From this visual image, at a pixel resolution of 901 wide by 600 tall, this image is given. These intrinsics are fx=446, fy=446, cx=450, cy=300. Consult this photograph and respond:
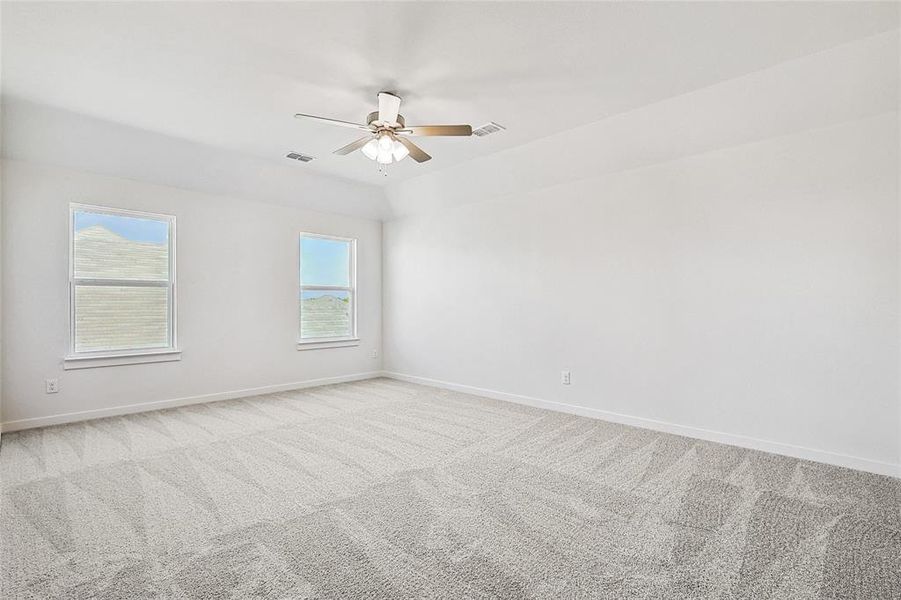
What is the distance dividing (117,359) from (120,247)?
1124mm

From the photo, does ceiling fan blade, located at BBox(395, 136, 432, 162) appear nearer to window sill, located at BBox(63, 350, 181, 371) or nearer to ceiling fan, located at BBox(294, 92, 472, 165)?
ceiling fan, located at BBox(294, 92, 472, 165)

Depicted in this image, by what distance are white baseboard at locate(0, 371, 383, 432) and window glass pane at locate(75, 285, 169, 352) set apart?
1.96 feet

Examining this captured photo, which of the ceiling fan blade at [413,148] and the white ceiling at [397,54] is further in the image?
the ceiling fan blade at [413,148]

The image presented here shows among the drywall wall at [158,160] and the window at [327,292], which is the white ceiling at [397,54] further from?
the window at [327,292]

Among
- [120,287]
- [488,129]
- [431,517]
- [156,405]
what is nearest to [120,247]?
[120,287]

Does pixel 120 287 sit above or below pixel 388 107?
below

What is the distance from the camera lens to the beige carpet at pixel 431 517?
1826 mm

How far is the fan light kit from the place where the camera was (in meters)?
3.06

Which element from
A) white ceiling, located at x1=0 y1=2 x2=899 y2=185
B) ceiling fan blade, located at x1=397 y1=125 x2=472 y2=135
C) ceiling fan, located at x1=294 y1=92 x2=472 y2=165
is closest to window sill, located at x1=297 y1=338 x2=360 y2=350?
white ceiling, located at x1=0 y1=2 x2=899 y2=185

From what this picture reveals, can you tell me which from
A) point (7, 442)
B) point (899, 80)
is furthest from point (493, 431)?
point (7, 442)

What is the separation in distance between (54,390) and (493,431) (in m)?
4.02

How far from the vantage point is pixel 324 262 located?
618 centimetres

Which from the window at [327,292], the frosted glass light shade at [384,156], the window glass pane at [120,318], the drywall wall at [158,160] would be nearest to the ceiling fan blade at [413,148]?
the frosted glass light shade at [384,156]

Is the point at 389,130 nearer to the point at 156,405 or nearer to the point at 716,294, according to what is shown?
the point at 716,294
